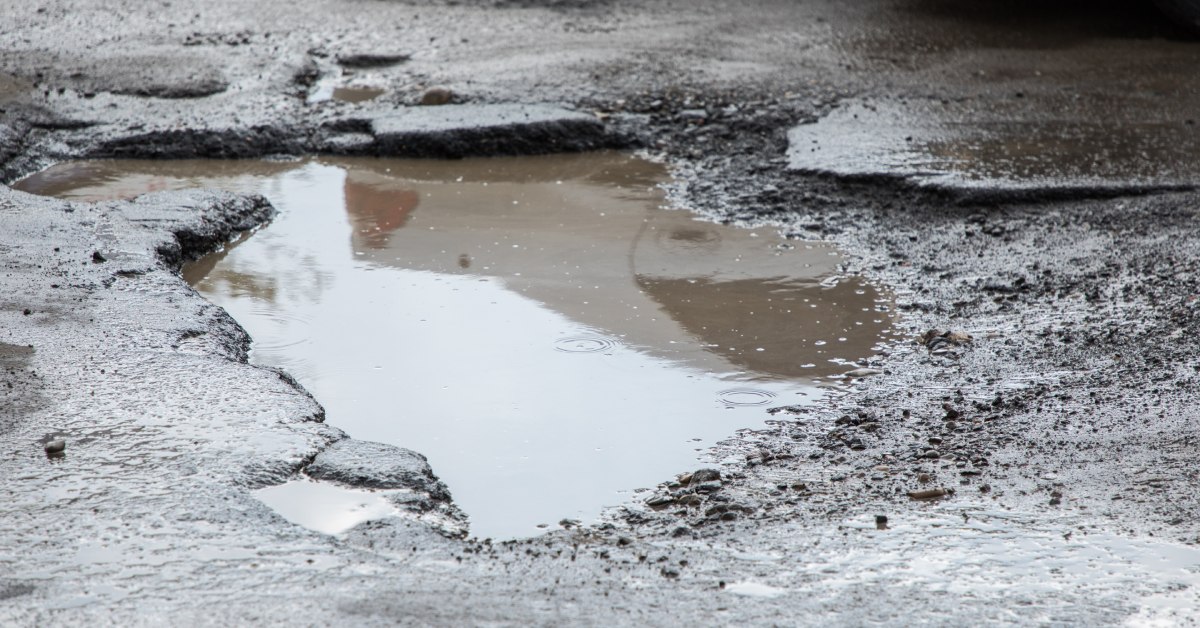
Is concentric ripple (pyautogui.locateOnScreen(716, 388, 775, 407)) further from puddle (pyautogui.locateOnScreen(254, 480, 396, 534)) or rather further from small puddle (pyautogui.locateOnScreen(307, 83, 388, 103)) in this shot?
small puddle (pyautogui.locateOnScreen(307, 83, 388, 103))

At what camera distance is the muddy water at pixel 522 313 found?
2.86 m

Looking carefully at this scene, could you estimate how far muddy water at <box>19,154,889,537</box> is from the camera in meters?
2.86

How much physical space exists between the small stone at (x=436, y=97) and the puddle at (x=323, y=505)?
3.51 metres

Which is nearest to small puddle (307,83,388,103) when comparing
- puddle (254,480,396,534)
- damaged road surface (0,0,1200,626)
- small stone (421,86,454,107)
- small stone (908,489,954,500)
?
damaged road surface (0,0,1200,626)

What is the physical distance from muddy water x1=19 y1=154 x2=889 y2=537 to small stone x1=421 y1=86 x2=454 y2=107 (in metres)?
0.64

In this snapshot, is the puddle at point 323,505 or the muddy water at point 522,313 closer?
the puddle at point 323,505

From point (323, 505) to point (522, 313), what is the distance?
134 cm

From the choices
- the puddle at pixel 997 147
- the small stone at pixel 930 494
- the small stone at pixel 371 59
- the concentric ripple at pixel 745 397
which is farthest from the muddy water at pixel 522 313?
the small stone at pixel 371 59

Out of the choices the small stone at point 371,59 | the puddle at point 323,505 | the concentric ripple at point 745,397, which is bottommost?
the puddle at point 323,505

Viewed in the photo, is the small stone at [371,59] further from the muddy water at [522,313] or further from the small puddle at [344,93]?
the muddy water at [522,313]

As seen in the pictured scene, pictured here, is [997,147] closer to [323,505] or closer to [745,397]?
[745,397]

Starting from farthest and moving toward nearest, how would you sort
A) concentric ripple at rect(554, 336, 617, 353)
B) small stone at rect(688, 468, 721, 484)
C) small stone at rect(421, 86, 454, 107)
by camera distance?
small stone at rect(421, 86, 454, 107) < concentric ripple at rect(554, 336, 617, 353) < small stone at rect(688, 468, 721, 484)

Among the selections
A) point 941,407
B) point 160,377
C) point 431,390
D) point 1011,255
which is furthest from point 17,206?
point 1011,255

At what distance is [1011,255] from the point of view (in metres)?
4.02
